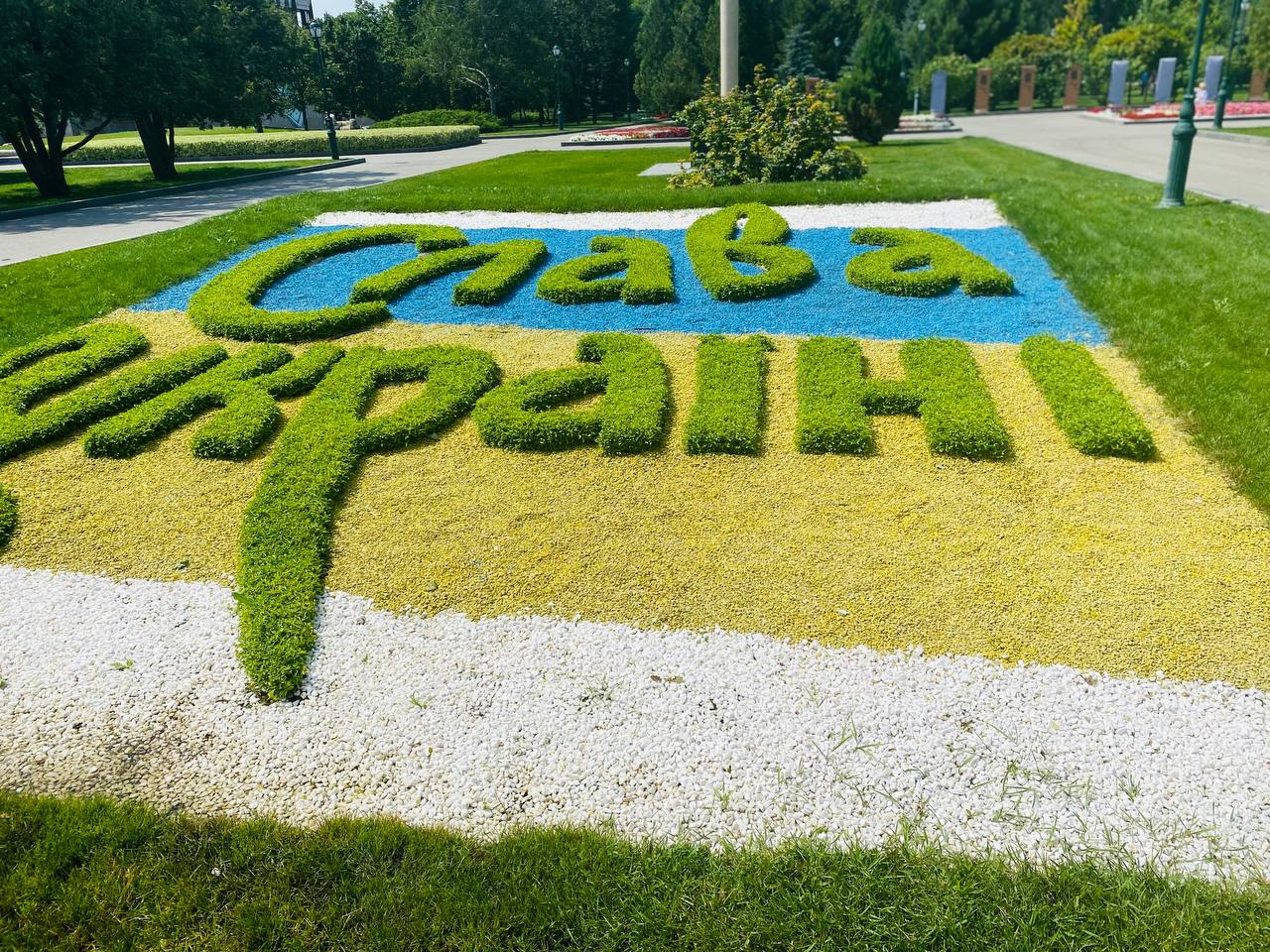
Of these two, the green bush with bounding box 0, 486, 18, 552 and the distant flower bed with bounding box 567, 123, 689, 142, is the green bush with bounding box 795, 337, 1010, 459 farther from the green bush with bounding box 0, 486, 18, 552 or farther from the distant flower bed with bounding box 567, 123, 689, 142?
the distant flower bed with bounding box 567, 123, 689, 142

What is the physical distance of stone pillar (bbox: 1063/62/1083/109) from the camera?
44844mm

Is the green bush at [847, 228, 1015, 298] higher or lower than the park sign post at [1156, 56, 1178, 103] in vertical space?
lower

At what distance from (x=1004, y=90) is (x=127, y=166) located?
4472 centimetres

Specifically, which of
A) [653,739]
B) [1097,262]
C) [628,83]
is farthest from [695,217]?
[628,83]

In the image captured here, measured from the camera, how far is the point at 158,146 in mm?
24594

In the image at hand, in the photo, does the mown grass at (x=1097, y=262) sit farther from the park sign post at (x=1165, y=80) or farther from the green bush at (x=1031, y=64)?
the green bush at (x=1031, y=64)

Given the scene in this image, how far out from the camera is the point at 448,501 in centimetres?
553

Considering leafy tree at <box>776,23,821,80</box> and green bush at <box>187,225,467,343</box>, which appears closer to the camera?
green bush at <box>187,225,467,343</box>

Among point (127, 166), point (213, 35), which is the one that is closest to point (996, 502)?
point (213, 35)

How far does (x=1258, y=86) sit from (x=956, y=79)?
15.7 meters

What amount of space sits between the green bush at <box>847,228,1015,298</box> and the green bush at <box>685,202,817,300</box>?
696 millimetres

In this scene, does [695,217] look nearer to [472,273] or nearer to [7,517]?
[472,273]

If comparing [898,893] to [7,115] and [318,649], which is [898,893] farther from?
[7,115]

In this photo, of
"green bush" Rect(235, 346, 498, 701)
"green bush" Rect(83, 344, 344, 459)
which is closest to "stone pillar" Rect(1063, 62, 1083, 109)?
"green bush" Rect(235, 346, 498, 701)
